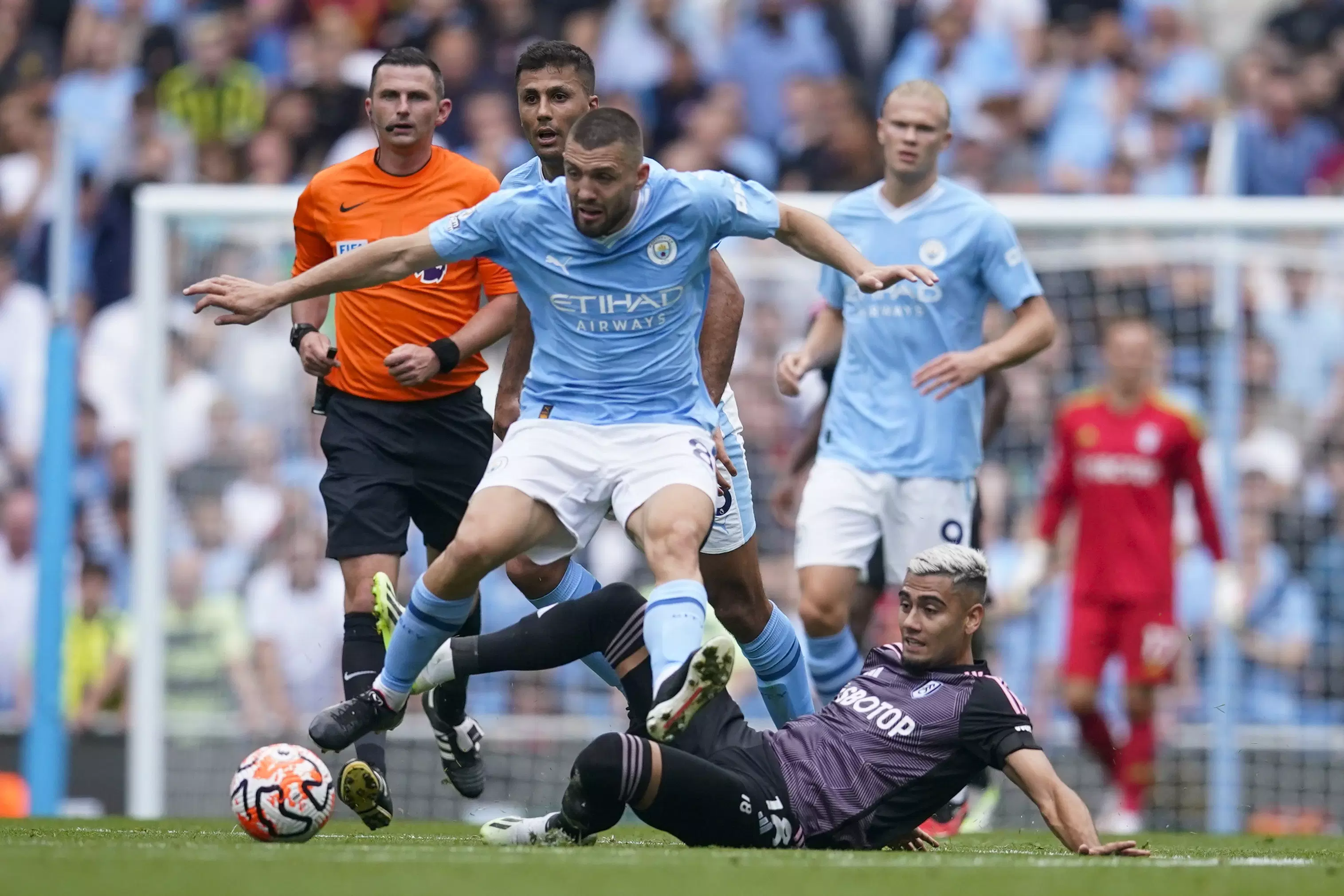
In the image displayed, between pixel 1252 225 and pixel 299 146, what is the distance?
262 inches

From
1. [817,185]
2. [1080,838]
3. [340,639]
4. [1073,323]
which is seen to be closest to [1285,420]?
[1073,323]

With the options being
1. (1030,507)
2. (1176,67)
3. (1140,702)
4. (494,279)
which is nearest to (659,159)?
(1030,507)

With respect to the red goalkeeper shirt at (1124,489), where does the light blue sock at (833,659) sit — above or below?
below

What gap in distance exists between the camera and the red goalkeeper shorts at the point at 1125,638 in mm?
11312

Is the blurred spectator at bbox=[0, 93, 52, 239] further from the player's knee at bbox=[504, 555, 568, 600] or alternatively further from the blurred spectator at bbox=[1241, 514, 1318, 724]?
the blurred spectator at bbox=[1241, 514, 1318, 724]

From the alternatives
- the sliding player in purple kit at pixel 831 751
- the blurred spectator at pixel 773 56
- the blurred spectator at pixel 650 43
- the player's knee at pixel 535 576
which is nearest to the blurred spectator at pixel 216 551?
the player's knee at pixel 535 576

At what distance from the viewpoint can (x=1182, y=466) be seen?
11430 mm

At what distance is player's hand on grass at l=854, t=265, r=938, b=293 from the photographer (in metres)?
7.12

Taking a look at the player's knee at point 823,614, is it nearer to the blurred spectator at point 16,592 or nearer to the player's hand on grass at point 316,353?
the player's hand on grass at point 316,353

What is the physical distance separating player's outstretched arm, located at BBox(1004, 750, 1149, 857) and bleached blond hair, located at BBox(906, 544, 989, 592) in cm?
66

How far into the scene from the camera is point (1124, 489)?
11531 mm

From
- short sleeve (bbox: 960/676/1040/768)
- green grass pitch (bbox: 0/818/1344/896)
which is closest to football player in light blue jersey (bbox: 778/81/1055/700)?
green grass pitch (bbox: 0/818/1344/896)

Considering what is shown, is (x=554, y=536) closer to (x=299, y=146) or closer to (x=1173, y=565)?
(x=1173, y=565)

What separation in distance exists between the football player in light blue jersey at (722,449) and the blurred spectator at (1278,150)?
770cm
